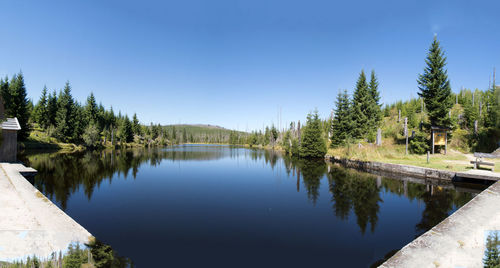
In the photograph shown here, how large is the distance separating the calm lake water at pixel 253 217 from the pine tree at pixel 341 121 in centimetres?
2216

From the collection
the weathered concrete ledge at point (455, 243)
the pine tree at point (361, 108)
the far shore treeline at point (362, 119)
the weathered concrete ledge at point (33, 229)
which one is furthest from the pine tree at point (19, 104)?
the pine tree at point (361, 108)

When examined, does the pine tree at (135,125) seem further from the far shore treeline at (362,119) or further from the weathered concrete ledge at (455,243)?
the weathered concrete ledge at (455,243)

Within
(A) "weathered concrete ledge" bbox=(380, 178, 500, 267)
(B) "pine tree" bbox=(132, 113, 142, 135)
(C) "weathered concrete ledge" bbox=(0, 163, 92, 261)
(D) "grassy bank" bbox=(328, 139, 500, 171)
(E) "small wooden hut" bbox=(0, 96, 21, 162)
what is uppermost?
(B) "pine tree" bbox=(132, 113, 142, 135)

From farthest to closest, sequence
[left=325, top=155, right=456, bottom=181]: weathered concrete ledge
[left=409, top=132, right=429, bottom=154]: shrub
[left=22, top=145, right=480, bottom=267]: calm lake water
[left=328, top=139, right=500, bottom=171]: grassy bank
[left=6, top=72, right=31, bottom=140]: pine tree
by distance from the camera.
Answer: [left=6, top=72, right=31, bottom=140]: pine tree < [left=409, top=132, right=429, bottom=154]: shrub < [left=328, top=139, right=500, bottom=171]: grassy bank < [left=325, top=155, right=456, bottom=181]: weathered concrete ledge < [left=22, top=145, right=480, bottom=267]: calm lake water

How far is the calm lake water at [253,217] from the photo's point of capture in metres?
6.94

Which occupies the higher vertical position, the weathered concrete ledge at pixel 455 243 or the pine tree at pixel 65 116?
the pine tree at pixel 65 116

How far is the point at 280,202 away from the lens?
13.1 meters

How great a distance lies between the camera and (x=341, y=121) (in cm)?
3991

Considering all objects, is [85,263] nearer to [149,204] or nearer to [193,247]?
[193,247]

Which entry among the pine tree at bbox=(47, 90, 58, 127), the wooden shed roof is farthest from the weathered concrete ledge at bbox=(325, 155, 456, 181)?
the pine tree at bbox=(47, 90, 58, 127)

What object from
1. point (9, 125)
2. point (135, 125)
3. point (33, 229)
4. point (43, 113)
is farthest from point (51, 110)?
point (33, 229)

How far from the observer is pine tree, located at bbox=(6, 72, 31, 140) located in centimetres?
4034

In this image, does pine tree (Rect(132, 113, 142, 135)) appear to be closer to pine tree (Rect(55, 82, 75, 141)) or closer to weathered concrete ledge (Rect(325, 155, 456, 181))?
pine tree (Rect(55, 82, 75, 141))

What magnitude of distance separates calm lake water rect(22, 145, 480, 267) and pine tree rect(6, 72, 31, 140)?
35544 millimetres
